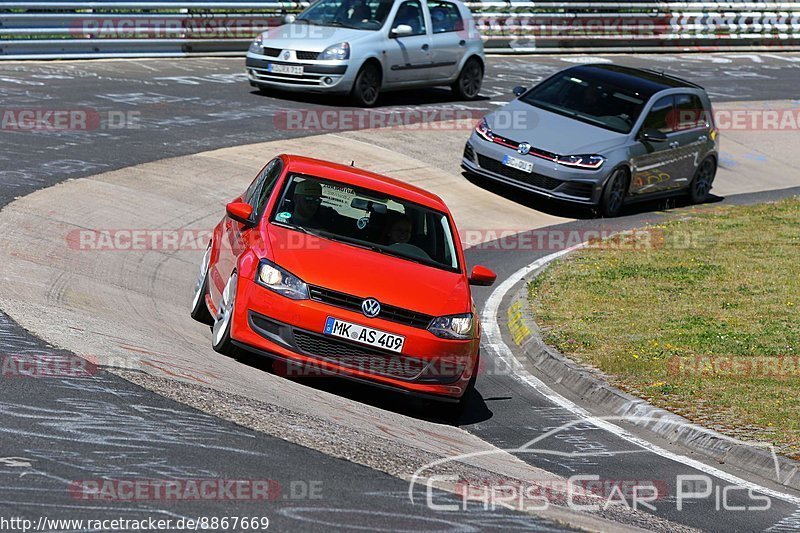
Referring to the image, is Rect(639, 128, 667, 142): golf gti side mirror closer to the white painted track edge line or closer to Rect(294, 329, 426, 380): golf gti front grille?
the white painted track edge line

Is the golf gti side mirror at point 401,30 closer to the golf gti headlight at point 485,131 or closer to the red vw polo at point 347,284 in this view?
the golf gti headlight at point 485,131

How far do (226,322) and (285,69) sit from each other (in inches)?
492

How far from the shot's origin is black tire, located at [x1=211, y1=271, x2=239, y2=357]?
29.5 ft

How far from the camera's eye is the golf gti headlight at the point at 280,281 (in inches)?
341

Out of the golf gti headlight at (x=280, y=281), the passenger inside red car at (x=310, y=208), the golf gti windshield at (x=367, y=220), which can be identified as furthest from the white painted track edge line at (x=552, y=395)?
the golf gti headlight at (x=280, y=281)

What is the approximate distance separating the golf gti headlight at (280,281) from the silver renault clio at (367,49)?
12.4 m

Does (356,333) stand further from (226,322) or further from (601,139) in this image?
(601,139)

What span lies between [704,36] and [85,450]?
33.6m

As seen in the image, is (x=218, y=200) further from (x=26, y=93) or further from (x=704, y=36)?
(x=704, y=36)

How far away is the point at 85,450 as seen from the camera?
6.37 metres

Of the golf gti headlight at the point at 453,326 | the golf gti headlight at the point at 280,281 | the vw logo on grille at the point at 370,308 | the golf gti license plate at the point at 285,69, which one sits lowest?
the golf gti headlight at the point at 453,326

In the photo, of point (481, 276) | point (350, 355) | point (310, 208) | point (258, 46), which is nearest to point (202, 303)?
point (310, 208)

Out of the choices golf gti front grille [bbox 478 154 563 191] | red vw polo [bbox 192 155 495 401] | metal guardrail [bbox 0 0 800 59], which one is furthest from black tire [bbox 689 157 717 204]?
red vw polo [bbox 192 155 495 401]

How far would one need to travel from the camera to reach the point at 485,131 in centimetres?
1861
